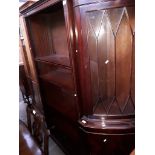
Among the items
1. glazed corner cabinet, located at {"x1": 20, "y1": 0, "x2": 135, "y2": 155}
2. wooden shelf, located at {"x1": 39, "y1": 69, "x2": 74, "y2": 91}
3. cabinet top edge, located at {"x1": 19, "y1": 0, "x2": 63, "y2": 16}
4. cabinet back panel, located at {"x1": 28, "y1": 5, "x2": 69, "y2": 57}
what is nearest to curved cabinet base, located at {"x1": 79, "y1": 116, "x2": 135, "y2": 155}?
glazed corner cabinet, located at {"x1": 20, "y1": 0, "x2": 135, "y2": 155}

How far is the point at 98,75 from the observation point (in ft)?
3.93

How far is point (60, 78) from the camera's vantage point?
1762 millimetres

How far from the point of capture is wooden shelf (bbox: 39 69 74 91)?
4.99 feet

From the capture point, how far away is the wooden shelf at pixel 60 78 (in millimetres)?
1521

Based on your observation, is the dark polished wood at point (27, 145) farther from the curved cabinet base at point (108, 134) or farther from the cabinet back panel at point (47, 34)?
the cabinet back panel at point (47, 34)

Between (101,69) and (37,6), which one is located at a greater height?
(37,6)

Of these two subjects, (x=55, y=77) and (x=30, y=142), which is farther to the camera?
(x=55, y=77)

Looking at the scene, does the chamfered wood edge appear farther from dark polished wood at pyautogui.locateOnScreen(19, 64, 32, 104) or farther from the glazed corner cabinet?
dark polished wood at pyautogui.locateOnScreen(19, 64, 32, 104)

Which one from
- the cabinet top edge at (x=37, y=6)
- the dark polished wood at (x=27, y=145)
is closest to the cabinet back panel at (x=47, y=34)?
the cabinet top edge at (x=37, y=6)

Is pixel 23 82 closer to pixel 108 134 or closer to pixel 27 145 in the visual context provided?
pixel 27 145

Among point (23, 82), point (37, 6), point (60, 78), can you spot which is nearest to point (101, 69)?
point (60, 78)
